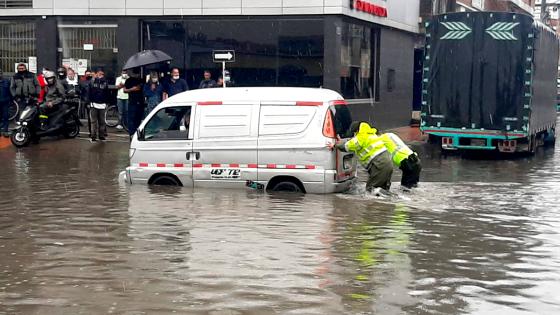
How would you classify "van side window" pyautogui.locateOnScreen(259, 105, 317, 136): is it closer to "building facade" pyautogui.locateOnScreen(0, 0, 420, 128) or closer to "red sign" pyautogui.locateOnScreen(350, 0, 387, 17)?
"building facade" pyautogui.locateOnScreen(0, 0, 420, 128)

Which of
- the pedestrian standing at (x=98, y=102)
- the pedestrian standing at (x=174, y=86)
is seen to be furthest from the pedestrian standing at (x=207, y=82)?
the pedestrian standing at (x=98, y=102)

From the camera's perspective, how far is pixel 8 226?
9531 mm

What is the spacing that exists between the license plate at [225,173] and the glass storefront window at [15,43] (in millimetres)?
13160

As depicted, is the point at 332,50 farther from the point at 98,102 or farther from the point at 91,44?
the point at 91,44

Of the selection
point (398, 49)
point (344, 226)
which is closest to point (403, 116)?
point (398, 49)

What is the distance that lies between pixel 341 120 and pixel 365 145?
1.98 ft

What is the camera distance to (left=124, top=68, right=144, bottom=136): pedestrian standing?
19000mm

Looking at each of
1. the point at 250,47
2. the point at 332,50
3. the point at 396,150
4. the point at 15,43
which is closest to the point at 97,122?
the point at 250,47

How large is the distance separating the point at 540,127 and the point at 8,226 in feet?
51.3

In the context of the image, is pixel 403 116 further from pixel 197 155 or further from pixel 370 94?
pixel 197 155

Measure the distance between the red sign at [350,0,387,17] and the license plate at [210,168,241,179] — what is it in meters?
11.4

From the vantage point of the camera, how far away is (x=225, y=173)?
12.5 m

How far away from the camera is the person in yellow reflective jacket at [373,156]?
12141mm

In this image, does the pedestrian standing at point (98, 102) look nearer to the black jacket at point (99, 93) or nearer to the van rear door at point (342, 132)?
the black jacket at point (99, 93)
